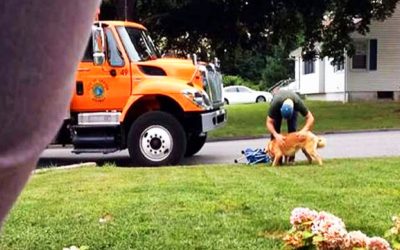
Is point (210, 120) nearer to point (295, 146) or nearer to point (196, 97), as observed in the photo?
point (196, 97)

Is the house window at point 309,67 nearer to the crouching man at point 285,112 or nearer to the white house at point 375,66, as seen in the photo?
the white house at point 375,66

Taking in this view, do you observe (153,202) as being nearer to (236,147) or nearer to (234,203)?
(234,203)

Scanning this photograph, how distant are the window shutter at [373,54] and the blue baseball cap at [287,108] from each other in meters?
26.4

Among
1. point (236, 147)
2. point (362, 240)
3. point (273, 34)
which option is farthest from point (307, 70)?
point (362, 240)

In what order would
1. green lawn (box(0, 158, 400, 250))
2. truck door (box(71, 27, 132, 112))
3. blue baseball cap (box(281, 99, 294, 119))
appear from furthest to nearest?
truck door (box(71, 27, 132, 112))
blue baseball cap (box(281, 99, 294, 119))
green lawn (box(0, 158, 400, 250))

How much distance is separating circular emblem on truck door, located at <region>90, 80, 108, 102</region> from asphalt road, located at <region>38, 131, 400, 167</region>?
3.91 feet

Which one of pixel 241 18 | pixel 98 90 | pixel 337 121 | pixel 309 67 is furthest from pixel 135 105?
pixel 309 67

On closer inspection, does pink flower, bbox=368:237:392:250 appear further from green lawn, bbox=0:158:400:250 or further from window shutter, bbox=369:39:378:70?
window shutter, bbox=369:39:378:70

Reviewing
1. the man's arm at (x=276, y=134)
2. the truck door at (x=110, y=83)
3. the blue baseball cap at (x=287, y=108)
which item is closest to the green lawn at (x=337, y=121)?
the truck door at (x=110, y=83)

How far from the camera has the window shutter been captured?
35469 millimetres

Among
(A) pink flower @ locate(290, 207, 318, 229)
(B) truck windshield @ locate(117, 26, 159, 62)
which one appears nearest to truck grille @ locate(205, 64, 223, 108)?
(B) truck windshield @ locate(117, 26, 159, 62)

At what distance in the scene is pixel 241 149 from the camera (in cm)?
1485

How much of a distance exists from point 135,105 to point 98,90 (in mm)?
645

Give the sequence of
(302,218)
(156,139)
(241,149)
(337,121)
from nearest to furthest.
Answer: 1. (302,218)
2. (156,139)
3. (241,149)
4. (337,121)
